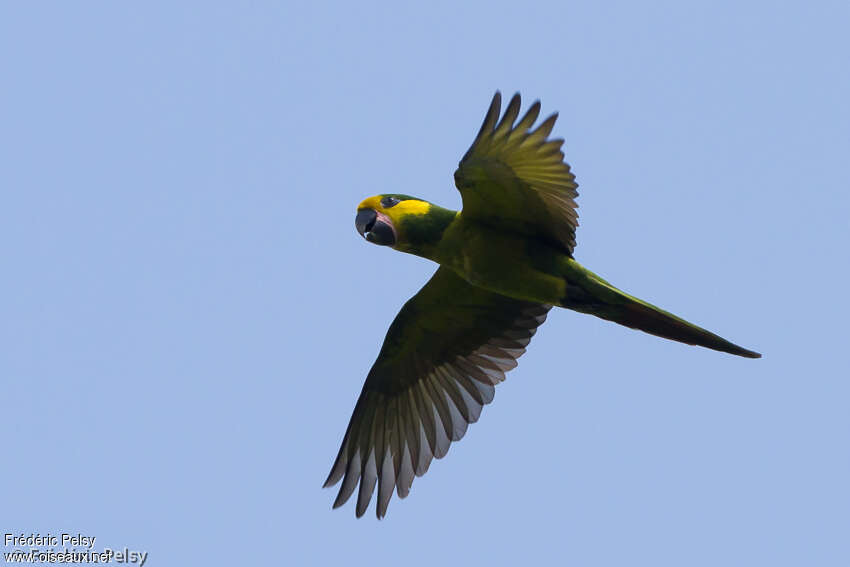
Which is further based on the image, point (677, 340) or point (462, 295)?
point (462, 295)

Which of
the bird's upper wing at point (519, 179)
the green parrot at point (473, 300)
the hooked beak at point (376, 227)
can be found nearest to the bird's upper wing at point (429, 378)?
the green parrot at point (473, 300)

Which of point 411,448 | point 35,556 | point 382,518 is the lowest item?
point 35,556

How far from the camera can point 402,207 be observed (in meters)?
9.61

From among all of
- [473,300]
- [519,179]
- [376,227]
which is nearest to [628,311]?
[519,179]

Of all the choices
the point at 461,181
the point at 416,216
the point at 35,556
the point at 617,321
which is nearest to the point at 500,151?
the point at 461,181

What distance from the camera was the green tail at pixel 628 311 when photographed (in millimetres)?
9102

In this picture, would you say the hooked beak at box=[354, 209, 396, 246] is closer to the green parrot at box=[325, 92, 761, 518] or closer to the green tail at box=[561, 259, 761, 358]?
the green parrot at box=[325, 92, 761, 518]

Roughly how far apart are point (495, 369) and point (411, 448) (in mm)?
1069

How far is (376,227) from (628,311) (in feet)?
7.15

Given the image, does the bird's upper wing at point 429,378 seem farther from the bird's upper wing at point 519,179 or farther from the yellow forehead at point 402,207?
the bird's upper wing at point 519,179

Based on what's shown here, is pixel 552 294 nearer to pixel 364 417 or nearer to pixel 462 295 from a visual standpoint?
pixel 462 295

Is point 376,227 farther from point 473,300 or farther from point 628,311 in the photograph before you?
point 628,311

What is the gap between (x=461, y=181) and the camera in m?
9.03

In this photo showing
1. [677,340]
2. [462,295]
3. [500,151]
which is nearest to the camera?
[500,151]
